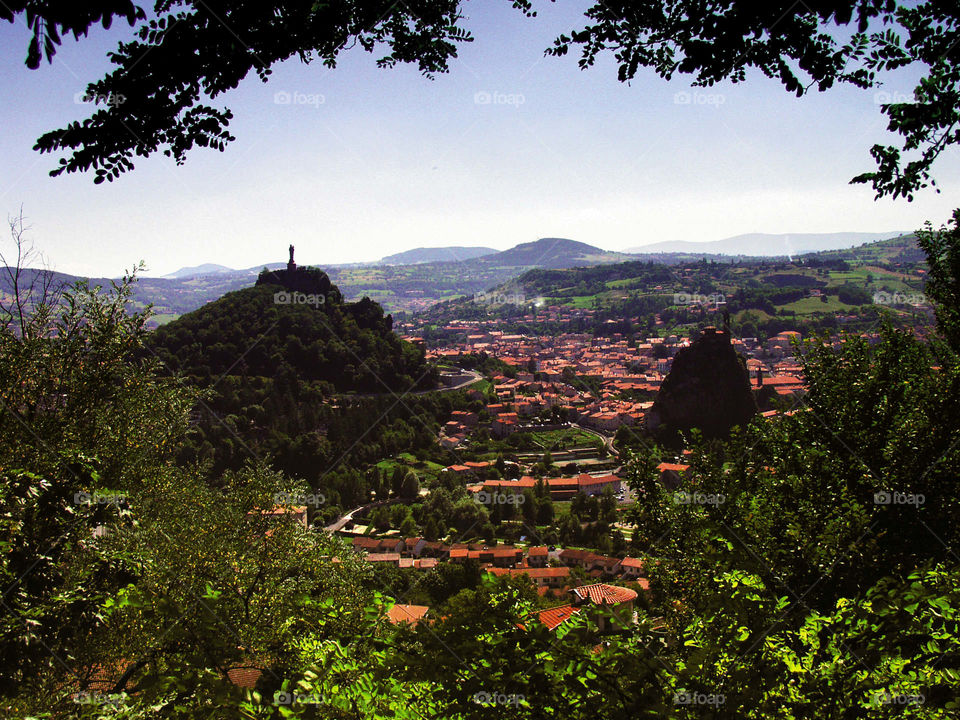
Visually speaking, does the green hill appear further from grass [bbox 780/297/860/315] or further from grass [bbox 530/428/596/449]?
grass [bbox 780/297/860/315]

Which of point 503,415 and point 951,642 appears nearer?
point 951,642

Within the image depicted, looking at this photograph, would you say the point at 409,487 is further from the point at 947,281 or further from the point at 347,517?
the point at 947,281

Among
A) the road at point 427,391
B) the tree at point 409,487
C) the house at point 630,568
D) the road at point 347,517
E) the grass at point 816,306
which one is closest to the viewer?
the house at point 630,568

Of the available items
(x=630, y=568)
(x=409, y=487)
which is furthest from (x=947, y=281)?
(x=409, y=487)

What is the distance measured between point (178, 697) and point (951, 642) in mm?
3942

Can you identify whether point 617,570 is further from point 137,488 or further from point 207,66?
point 207,66

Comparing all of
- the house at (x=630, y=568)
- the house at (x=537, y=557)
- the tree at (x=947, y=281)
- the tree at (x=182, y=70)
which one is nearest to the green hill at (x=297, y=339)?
the house at (x=537, y=557)

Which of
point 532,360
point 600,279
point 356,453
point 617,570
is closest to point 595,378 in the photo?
point 532,360

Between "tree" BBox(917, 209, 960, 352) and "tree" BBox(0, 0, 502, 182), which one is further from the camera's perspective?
"tree" BBox(917, 209, 960, 352)

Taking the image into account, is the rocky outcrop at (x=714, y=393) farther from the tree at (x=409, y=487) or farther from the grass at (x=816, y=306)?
the grass at (x=816, y=306)

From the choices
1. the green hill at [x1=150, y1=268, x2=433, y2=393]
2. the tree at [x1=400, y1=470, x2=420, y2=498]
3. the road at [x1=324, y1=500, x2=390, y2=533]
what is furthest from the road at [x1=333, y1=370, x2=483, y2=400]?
the road at [x1=324, y1=500, x2=390, y2=533]

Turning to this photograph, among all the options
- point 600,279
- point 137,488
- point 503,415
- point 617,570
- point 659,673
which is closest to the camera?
point 659,673

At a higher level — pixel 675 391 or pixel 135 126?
pixel 135 126

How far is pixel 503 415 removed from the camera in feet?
182
